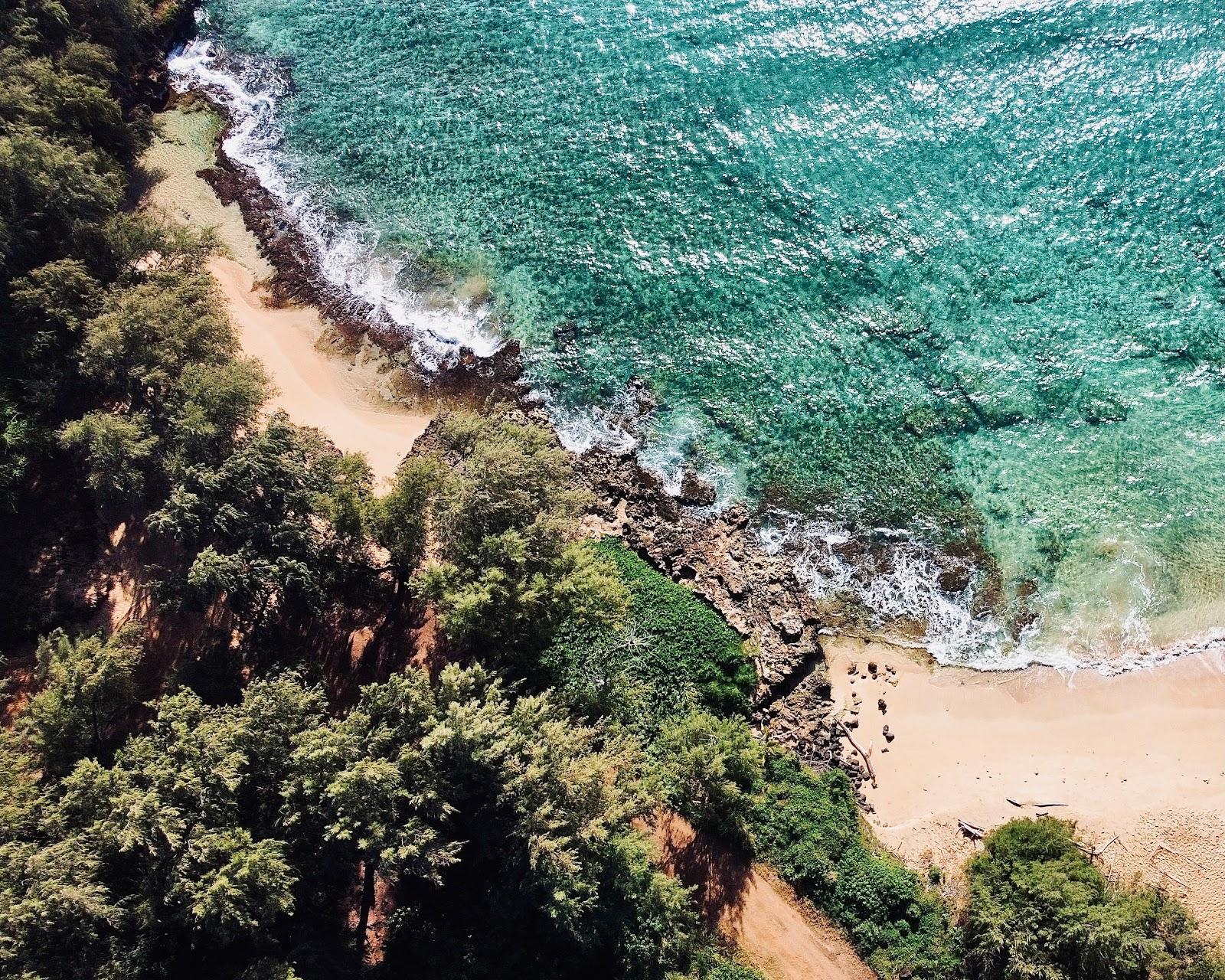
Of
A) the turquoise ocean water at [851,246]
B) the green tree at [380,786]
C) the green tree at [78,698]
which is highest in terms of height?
the turquoise ocean water at [851,246]

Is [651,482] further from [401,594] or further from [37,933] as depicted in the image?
[37,933]

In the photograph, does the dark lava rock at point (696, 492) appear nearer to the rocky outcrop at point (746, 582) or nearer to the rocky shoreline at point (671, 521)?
the rocky shoreline at point (671, 521)

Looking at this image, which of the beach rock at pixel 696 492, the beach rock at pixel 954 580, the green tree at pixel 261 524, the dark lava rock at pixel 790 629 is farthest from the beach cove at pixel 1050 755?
the beach rock at pixel 696 492

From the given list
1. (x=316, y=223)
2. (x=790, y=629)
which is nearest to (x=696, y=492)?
(x=790, y=629)

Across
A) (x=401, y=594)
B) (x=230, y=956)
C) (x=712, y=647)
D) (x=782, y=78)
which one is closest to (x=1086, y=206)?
(x=782, y=78)

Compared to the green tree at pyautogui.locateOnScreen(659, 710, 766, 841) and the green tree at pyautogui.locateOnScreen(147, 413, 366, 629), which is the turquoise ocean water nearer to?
the green tree at pyautogui.locateOnScreen(659, 710, 766, 841)

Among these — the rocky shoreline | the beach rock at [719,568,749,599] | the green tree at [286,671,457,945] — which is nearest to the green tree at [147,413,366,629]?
the green tree at [286,671,457,945]
